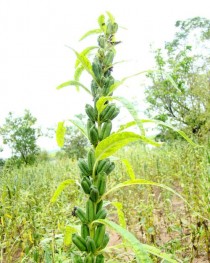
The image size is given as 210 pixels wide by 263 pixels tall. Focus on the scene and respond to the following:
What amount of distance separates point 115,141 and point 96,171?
0.44 feet

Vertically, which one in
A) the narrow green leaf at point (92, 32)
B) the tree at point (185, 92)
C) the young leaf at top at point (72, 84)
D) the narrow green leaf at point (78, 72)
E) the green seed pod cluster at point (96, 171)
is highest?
the tree at point (185, 92)

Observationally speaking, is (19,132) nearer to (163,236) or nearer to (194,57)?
(194,57)

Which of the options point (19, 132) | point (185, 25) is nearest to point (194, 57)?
point (185, 25)

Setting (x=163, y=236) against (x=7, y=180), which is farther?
(x=7, y=180)

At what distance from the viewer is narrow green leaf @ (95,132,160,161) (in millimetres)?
782

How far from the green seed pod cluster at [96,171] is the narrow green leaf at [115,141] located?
0.13ft

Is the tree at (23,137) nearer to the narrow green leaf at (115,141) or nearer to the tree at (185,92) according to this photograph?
the tree at (185,92)

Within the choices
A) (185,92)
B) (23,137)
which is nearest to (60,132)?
(185,92)

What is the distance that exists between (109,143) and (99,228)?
9.7 inches

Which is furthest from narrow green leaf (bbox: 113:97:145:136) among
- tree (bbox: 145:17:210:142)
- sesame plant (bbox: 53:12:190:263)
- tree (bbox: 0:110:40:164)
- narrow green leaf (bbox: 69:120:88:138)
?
tree (bbox: 0:110:40:164)

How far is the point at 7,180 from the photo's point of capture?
145 inches

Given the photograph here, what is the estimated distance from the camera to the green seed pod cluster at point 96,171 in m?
0.85

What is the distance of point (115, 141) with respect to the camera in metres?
0.79

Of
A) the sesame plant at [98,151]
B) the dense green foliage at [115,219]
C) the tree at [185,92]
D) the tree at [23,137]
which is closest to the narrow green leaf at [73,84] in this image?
the sesame plant at [98,151]
